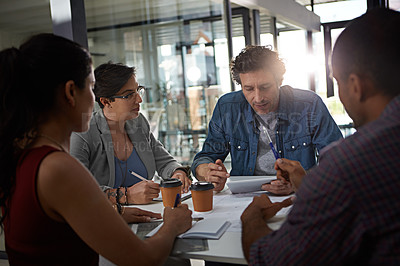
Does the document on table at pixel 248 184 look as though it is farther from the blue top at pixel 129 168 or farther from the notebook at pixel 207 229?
the blue top at pixel 129 168

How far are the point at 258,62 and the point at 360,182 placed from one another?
144cm

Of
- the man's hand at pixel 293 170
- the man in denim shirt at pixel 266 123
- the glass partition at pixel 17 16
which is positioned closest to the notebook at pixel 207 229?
the man's hand at pixel 293 170

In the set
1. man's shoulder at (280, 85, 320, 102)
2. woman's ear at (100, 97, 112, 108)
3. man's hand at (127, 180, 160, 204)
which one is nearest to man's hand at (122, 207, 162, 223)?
man's hand at (127, 180, 160, 204)

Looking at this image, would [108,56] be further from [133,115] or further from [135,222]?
[135,222]

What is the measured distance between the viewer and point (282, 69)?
2.24m

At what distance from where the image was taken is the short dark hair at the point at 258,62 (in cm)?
214

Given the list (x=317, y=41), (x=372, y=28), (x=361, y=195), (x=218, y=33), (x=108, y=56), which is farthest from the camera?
(x=317, y=41)

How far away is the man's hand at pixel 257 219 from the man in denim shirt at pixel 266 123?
657 mm

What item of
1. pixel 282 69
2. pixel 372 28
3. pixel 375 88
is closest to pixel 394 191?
pixel 375 88

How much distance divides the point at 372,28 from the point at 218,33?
4299 millimetres

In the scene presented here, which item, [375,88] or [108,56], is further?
[108,56]

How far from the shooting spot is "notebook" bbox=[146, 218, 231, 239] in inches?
48.7

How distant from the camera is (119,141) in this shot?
2129 millimetres

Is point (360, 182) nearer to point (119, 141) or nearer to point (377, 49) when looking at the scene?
point (377, 49)
